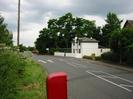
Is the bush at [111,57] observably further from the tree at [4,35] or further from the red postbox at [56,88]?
the red postbox at [56,88]

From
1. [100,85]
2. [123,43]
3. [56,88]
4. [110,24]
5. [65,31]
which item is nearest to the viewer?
[56,88]

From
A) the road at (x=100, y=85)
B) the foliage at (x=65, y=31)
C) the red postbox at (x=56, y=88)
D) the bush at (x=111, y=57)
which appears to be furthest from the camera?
the foliage at (x=65, y=31)

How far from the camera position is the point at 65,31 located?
12031cm

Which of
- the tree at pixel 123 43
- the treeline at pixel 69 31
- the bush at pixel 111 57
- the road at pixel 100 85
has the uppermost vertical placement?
the treeline at pixel 69 31

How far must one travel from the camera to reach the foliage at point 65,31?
11906 centimetres

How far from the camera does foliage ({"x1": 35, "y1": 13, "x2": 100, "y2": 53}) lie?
391ft

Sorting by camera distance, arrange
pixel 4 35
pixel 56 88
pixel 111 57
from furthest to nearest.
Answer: pixel 111 57
pixel 4 35
pixel 56 88

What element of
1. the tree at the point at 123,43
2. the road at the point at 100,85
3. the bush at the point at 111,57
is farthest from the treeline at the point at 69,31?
the road at the point at 100,85

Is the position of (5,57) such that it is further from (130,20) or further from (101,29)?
(101,29)

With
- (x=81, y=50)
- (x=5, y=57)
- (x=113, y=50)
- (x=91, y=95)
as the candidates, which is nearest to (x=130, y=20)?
(x=81, y=50)

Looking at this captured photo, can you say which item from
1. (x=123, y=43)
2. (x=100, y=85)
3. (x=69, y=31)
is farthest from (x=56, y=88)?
(x=69, y=31)

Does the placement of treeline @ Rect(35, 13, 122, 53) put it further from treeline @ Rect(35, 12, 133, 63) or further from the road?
the road

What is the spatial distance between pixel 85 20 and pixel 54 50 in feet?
52.2

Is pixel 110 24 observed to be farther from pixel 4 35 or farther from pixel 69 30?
pixel 4 35
